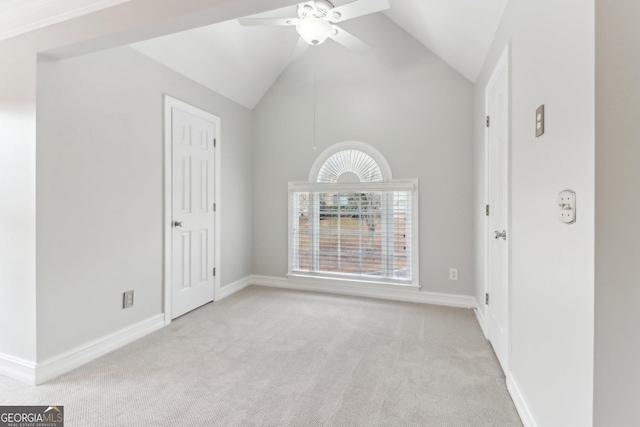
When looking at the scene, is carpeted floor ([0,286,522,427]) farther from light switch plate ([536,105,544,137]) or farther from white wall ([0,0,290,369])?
light switch plate ([536,105,544,137])

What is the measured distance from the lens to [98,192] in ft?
7.77

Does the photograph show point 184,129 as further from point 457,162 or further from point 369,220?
point 457,162

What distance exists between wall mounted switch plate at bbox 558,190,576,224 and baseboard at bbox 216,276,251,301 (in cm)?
344

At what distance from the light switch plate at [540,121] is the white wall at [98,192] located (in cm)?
285

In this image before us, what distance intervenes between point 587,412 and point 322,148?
3.41 metres

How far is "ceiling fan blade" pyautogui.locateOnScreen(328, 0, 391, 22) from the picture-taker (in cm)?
216

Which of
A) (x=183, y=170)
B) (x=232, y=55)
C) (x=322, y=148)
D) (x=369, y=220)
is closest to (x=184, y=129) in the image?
(x=183, y=170)

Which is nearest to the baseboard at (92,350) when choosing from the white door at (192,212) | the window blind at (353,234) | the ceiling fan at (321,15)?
the white door at (192,212)

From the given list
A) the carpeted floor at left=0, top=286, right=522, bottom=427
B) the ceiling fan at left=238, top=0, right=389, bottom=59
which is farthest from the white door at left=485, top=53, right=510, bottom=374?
the ceiling fan at left=238, top=0, right=389, bottom=59

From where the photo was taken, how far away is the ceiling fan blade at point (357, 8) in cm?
216

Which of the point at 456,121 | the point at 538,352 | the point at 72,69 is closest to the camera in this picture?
the point at 538,352

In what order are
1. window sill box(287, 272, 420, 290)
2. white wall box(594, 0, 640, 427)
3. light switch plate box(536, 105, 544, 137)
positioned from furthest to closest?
window sill box(287, 272, 420, 290), light switch plate box(536, 105, 544, 137), white wall box(594, 0, 640, 427)

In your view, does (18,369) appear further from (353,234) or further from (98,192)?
(353,234)

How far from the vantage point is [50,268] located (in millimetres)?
2078
